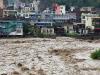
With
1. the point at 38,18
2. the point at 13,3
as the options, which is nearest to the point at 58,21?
the point at 38,18

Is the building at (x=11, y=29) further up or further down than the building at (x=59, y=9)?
further down

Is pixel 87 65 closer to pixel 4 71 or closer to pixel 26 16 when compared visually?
pixel 4 71

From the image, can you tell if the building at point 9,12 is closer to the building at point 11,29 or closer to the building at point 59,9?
the building at point 59,9

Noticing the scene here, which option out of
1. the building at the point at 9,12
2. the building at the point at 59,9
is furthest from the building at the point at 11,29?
the building at the point at 59,9

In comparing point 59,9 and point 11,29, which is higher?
point 59,9

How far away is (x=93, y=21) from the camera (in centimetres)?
6156

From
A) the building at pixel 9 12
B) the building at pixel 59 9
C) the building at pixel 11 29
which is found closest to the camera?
the building at pixel 11 29

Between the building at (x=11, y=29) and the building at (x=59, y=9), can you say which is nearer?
the building at (x=11, y=29)

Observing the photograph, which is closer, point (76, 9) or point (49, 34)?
point (49, 34)

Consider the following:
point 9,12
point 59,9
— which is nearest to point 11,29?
point 9,12

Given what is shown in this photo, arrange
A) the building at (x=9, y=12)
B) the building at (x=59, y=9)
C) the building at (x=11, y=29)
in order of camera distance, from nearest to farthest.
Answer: the building at (x=11, y=29) → the building at (x=9, y=12) → the building at (x=59, y=9)

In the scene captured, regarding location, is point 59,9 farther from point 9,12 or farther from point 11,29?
point 11,29

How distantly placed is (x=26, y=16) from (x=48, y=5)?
18.7 m

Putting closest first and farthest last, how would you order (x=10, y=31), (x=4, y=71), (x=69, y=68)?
(x=4, y=71)
(x=69, y=68)
(x=10, y=31)
